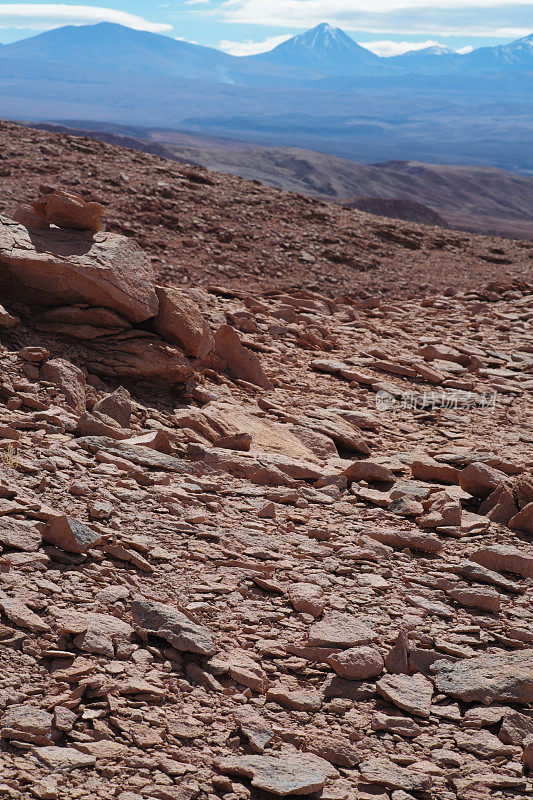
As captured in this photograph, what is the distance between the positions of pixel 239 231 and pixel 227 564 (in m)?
11.1

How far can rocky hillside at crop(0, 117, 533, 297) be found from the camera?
530 inches

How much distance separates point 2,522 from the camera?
13.9 feet

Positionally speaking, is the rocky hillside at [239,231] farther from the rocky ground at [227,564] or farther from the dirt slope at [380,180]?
the dirt slope at [380,180]

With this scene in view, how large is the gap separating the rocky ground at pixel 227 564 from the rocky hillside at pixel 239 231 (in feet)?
16.2

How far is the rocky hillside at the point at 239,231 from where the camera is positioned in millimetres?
13461

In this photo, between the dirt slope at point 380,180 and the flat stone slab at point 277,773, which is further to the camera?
the dirt slope at point 380,180

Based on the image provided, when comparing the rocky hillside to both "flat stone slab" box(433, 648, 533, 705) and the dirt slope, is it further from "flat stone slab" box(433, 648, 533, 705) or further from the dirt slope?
the dirt slope

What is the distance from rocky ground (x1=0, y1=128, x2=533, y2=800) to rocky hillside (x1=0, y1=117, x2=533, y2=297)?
4930 mm

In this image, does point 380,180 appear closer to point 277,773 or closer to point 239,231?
point 239,231

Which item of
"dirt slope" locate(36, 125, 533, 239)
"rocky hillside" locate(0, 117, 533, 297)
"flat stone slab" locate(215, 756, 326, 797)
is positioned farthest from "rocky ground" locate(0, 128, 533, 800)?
"dirt slope" locate(36, 125, 533, 239)

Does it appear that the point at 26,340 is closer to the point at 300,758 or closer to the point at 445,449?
the point at 445,449

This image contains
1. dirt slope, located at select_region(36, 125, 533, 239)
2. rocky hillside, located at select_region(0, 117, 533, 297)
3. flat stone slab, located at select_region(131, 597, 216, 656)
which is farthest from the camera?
dirt slope, located at select_region(36, 125, 533, 239)

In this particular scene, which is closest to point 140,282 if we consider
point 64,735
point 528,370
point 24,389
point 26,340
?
point 26,340

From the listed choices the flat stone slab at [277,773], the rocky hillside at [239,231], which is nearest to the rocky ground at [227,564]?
the flat stone slab at [277,773]
